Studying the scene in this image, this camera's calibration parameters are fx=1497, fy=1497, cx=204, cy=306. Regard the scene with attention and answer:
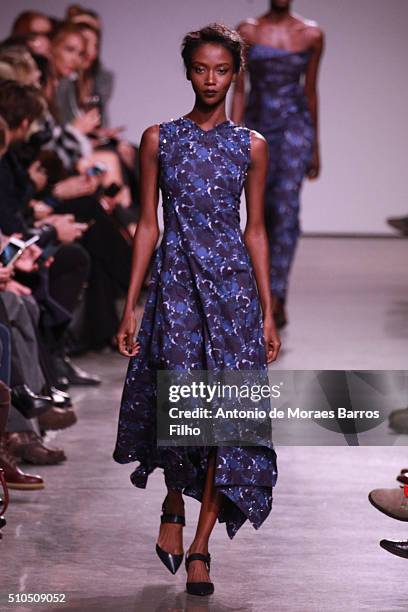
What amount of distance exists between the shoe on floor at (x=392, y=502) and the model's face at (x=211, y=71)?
875mm

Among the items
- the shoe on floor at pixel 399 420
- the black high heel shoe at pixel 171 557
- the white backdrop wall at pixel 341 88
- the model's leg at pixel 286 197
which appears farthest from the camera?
the white backdrop wall at pixel 341 88

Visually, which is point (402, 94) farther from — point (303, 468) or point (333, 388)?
point (303, 468)

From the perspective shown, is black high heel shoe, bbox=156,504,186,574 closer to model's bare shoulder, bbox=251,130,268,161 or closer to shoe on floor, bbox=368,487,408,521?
shoe on floor, bbox=368,487,408,521

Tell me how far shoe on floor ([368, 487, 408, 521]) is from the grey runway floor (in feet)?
0.47

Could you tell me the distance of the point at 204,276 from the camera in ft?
9.86

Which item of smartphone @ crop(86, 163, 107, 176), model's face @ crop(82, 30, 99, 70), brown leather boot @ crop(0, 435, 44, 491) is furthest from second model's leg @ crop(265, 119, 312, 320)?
brown leather boot @ crop(0, 435, 44, 491)

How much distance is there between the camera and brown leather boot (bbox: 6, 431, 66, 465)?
160 inches

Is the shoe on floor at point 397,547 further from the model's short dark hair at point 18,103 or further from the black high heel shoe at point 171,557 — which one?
the model's short dark hair at point 18,103

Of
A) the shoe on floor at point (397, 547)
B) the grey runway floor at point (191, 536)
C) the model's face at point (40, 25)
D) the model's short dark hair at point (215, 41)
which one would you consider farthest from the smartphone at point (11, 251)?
the model's face at point (40, 25)

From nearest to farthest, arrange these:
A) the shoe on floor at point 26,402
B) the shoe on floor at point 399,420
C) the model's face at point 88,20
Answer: the shoe on floor at point 26,402, the shoe on floor at point 399,420, the model's face at point 88,20

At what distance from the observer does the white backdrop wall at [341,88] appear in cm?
1188

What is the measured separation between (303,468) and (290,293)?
3925 mm

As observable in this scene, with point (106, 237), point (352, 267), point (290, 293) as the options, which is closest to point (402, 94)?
point (352, 267)

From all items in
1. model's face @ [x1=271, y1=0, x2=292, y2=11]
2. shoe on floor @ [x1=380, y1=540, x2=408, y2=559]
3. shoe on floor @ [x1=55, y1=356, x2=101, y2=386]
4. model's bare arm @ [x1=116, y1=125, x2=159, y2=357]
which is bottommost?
shoe on floor @ [x1=55, y1=356, x2=101, y2=386]
